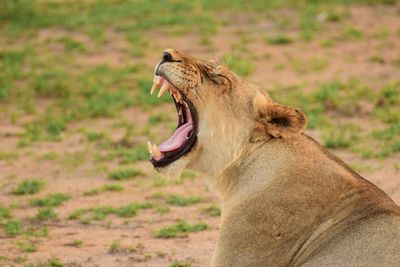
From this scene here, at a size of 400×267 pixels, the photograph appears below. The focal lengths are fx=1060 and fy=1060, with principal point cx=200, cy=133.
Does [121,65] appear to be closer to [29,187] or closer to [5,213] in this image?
[29,187]

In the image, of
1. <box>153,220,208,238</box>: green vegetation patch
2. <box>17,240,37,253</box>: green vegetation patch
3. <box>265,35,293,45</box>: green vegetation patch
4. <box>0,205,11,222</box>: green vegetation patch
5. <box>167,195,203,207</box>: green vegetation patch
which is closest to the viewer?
<box>17,240,37,253</box>: green vegetation patch

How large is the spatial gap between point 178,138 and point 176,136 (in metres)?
0.02

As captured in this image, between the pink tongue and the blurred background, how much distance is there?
0.41m

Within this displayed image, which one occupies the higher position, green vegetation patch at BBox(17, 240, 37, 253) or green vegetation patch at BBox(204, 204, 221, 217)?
green vegetation patch at BBox(17, 240, 37, 253)

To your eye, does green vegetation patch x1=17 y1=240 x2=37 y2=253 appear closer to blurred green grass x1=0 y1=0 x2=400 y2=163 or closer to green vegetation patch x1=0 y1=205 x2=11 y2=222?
green vegetation patch x1=0 y1=205 x2=11 y2=222

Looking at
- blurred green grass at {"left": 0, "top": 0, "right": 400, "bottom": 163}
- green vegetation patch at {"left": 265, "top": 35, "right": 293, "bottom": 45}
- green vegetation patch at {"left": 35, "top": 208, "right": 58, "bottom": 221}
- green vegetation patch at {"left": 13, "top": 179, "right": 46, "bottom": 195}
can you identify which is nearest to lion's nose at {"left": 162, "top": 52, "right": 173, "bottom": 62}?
green vegetation patch at {"left": 35, "top": 208, "right": 58, "bottom": 221}

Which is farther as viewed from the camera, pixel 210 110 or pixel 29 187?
pixel 29 187

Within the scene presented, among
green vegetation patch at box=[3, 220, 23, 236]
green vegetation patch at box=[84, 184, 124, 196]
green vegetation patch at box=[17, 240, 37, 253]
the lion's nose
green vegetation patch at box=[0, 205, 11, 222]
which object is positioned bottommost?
green vegetation patch at box=[84, 184, 124, 196]

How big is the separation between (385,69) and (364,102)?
1290 mm

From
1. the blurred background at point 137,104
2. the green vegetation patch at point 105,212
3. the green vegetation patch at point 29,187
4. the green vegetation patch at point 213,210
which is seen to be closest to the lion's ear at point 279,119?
the blurred background at point 137,104

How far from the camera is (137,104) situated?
10328 millimetres

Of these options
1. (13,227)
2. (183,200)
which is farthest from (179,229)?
(13,227)

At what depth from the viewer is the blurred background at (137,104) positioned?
22.8ft

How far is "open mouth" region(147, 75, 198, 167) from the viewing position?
5.04 meters
